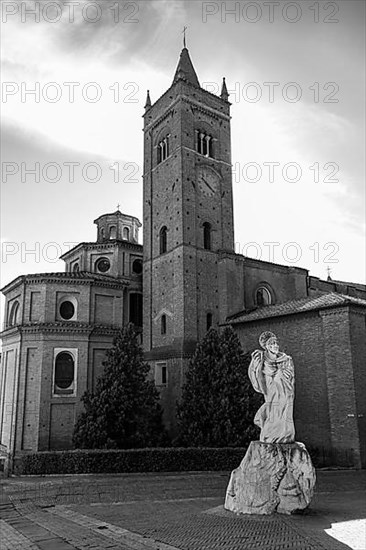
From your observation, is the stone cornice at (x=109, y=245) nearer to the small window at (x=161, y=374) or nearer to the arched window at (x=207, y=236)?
the arched window at (x=207, y=236)

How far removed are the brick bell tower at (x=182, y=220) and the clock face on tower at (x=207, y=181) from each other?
0.21ft

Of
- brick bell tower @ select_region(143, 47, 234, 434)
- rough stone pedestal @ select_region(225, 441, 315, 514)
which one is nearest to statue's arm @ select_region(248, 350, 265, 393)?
rough stone pedestal @ select_region(225, 441, 315, 514)

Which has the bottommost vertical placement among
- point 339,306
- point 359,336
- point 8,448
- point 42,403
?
point 8,448

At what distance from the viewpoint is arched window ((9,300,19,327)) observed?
92.2ft

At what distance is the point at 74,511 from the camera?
11.1m

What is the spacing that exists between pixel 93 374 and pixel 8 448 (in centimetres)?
570

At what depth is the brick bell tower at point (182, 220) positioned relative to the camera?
26.0 metres

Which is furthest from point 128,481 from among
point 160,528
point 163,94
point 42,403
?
point 163,94

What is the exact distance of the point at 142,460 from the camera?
1858 cm

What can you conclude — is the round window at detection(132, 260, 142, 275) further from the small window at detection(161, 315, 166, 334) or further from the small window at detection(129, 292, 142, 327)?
the small window at detection(161, 315, 166, 334)

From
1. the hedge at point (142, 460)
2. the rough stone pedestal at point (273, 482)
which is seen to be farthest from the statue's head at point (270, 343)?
the hedge at point (142, 460)

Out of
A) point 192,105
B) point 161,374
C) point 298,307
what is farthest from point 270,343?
point 192,105

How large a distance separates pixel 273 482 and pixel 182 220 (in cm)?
1904

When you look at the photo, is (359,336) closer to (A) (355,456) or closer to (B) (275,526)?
(A) (355,456)
